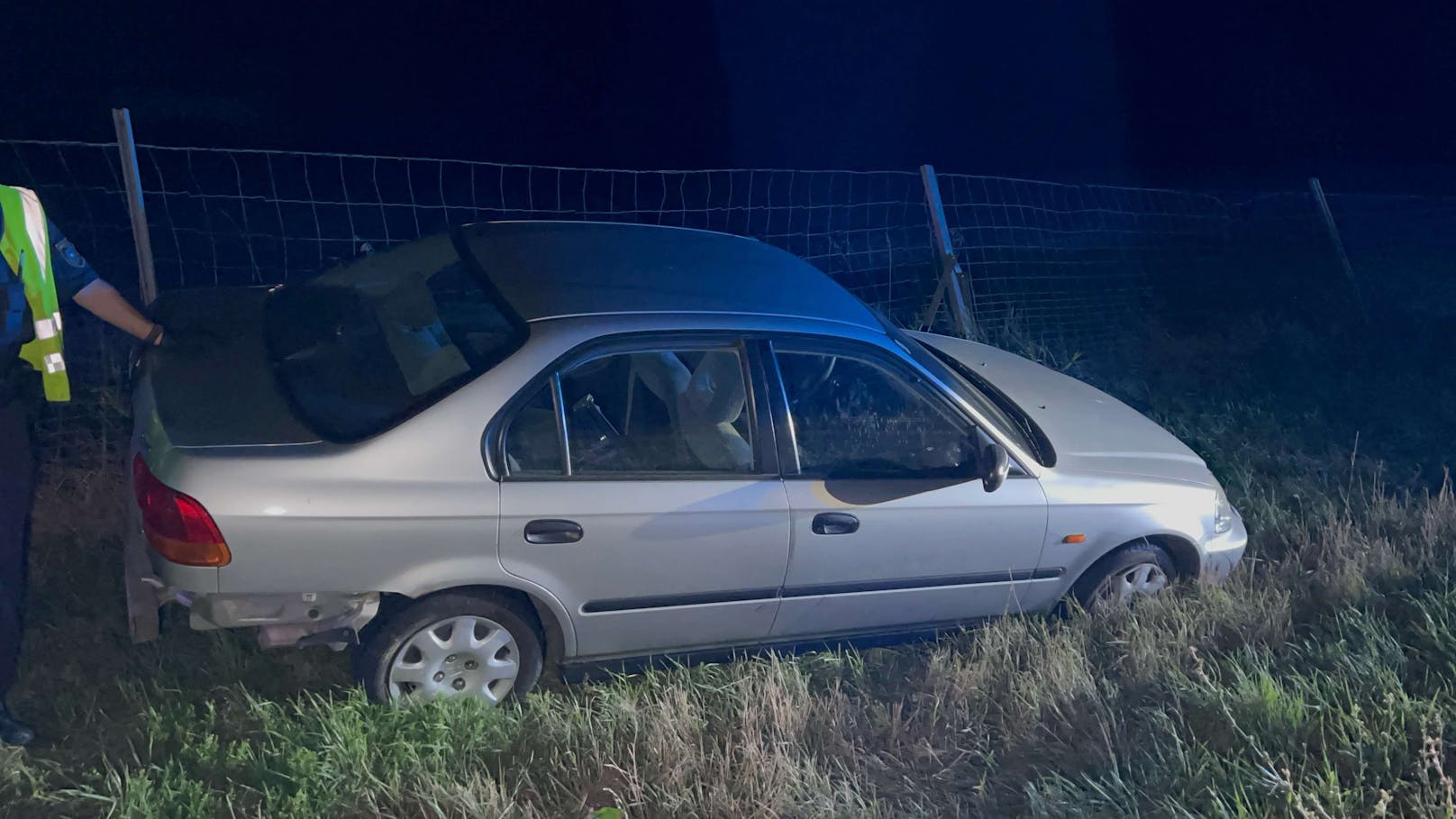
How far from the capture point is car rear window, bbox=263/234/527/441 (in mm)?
3256

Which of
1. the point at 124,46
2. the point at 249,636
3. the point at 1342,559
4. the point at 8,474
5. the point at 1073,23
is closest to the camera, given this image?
the point at 8,474

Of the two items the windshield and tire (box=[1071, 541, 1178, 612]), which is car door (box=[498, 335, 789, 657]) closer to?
the windshield

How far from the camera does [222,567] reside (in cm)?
300

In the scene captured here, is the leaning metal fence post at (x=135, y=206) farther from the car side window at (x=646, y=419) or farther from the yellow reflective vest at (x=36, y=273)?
the car side window at (x=646, y=419)

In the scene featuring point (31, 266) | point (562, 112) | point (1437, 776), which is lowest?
point (1437, 776)

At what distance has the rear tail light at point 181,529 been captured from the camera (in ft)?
9.69

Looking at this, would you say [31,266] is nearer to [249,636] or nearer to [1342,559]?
[249,636]

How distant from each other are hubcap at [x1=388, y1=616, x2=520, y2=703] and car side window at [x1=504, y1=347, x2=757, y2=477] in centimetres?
53

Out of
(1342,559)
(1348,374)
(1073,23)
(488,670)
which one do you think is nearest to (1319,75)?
(1073,23)

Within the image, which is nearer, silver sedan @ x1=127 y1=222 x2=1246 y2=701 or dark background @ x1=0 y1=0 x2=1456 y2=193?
silver sedan @ x1=127 y1=222 x2=1246 y2=701

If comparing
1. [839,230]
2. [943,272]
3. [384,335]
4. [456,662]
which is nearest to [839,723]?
[456,662]

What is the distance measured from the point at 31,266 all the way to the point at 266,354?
0.69 meters

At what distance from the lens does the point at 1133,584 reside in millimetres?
4293

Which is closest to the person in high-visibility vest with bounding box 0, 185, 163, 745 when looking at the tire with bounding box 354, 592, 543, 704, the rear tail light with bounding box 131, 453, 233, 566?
the rear tail light with bounding box 131, 453, 233, 566
